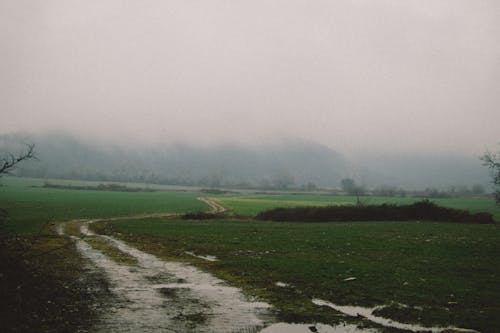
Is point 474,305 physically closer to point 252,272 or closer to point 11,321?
point 252,272

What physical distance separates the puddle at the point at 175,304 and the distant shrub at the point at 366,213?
52.6m

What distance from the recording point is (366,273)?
21719 millimetres

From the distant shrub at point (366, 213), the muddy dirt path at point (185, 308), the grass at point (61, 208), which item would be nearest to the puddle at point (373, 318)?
the muddy dirt path at point (185, 308)

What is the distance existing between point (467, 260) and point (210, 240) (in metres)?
21.4

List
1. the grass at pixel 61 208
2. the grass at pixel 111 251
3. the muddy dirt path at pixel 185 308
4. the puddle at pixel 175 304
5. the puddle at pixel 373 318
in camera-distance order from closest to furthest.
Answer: the puddle at pixel 373 318 < the muddy dirt path at pixel 185 308 < the puddle at pixel 175 304 < the grass at pixel 111 251 < the grass at pixel 61 208

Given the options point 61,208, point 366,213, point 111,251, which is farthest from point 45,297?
point 61,208

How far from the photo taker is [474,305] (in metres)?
15.8

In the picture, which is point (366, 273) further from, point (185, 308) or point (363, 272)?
point (185, 308)

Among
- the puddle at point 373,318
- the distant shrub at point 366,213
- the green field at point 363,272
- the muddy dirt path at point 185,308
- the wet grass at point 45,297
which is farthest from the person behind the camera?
the distant shrub at point 366,213

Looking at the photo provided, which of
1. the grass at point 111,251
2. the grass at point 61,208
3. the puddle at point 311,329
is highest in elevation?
the puddle at point 311,329

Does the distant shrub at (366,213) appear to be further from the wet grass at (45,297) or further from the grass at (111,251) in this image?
the wet grass at (45,297)

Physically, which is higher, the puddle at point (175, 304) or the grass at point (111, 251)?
the puddle at point (175, 304)

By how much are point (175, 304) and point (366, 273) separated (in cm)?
1106

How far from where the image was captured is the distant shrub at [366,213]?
74.2 meters
